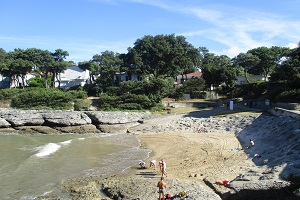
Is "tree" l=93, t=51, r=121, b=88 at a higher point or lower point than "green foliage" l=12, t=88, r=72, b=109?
higher

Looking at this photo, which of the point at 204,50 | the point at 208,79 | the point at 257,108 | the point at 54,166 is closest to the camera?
the point at 54,166

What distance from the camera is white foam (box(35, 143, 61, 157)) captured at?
27127mm

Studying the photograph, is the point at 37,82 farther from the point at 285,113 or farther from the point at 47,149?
the point at 285,113

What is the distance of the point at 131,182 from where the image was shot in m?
18.3

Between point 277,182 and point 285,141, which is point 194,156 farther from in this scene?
point 277,182

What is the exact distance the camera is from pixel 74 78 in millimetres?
79938

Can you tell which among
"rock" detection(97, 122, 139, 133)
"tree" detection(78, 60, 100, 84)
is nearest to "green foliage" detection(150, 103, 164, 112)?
"rock" detection(97, 122, 139, 133)

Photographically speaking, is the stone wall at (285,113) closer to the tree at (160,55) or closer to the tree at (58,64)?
the tree at (160,55)

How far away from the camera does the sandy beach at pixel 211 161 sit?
1581 centimetres

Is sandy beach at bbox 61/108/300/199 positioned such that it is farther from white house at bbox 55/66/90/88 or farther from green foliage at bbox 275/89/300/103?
white house at bbox 55/66/90/88

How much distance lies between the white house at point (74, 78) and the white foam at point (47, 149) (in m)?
48.8

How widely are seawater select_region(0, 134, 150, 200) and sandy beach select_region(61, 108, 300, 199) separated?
1435 mm

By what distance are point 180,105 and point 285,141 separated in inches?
1218

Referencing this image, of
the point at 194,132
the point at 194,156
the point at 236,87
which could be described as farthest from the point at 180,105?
the point at 194,156
